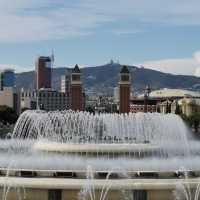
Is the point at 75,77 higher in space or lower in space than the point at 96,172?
higher

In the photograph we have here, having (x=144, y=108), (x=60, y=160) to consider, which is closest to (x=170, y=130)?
(x=60, y=160)

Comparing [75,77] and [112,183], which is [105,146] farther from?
[75,77]

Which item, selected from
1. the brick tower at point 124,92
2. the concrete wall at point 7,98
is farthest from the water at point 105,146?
the concrete wall at point 7,98

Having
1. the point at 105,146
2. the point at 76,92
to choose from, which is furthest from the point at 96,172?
the point at 76,92

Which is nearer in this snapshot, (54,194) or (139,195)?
(139,195)

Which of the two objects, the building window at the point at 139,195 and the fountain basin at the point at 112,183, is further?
the building window at the point at 139,195

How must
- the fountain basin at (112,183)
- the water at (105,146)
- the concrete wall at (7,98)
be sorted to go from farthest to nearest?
the concrete wall at (7,98), the water at (105,146), the fountain basin at (112,183)

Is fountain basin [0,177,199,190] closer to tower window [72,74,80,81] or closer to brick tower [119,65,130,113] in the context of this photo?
brick tower [119,65,130,113]

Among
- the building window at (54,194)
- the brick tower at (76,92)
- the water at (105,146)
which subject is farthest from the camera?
the brick tower at (76,92)

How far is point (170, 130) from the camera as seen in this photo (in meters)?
38.2

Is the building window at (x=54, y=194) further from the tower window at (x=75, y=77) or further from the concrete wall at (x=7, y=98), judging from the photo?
the concrete wall at (x=7, y=98)

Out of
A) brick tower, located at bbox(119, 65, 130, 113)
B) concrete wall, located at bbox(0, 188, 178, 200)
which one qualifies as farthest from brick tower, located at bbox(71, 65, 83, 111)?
concrete wall, located at bbox(0, 188, 178, 200)

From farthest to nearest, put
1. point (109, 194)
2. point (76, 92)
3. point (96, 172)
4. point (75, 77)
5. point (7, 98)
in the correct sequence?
point (7, 98)
point (75, 77)
point (76, 92)
point (96, 172)
point (109, 194)

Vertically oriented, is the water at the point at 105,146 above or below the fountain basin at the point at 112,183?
above
